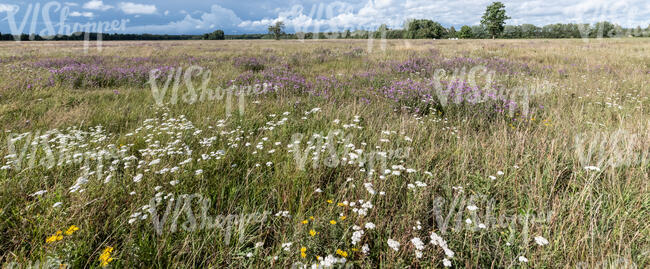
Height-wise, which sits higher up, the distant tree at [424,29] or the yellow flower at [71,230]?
the distant tree at [424,29]

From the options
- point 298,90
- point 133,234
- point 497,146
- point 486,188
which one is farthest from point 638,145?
point 298,90

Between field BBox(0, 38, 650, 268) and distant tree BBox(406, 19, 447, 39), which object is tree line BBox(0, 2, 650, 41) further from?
field BBox(0, 38, 650, 268)

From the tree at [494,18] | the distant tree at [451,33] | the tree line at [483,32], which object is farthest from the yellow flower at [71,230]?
the distant tree at [451,33]

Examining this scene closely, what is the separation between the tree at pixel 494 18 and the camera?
64312 millimetres

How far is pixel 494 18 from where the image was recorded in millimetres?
65562

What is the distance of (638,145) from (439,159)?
2.42 meters

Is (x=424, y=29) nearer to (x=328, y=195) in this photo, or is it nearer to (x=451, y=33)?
(x=451, y=33)

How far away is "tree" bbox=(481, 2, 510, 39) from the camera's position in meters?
64.3

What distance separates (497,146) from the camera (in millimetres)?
3352

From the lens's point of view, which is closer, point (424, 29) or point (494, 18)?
point (494, 18)

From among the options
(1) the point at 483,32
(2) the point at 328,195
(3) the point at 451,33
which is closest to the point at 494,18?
(1) the point at 483,32

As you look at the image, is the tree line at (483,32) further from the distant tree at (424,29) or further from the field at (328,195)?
the field at (328,195)

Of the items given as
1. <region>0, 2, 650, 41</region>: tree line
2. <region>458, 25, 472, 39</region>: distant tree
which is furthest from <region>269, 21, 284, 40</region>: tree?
<region>458, 25, 472, 39</region>: distant tree

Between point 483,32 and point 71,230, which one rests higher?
point 483,32
